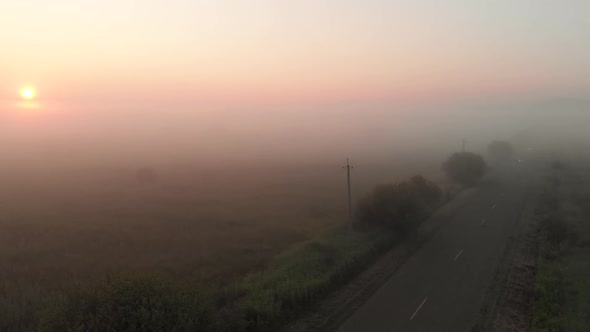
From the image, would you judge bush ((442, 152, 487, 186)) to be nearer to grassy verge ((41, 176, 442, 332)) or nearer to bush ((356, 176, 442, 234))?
grassy verge ((41, 176, 442, 332))

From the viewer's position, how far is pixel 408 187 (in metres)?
41.1

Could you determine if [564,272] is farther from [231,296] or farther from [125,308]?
[125,308]

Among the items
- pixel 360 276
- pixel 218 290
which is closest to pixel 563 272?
pixel 360 276

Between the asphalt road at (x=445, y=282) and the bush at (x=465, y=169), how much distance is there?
22.5m

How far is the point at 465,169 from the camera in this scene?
→ 66.9 m

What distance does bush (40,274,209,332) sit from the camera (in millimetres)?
13969

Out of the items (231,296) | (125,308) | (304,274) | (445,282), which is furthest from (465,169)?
(125,308)

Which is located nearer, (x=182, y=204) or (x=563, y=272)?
(x=563, y=272)

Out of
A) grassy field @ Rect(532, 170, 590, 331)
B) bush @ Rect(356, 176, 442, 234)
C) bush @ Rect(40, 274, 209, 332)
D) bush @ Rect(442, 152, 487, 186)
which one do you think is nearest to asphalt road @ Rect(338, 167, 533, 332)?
bush @ Rect(356, 176, 442, 234)

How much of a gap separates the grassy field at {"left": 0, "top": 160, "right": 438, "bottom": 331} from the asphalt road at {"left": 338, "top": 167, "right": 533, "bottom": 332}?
9546mm

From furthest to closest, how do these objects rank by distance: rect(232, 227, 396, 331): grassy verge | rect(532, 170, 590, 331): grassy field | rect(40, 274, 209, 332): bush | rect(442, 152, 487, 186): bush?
rect(442, 152, 487, 186): bush < rect(232, 227, 396, 331): grassy verge < rect(532, 170, 590, 331): grassy field < rect(40, 274, 209, 332): bush

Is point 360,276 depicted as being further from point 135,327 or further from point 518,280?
point 135,327

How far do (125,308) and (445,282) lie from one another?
19.4m

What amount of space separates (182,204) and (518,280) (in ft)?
131
